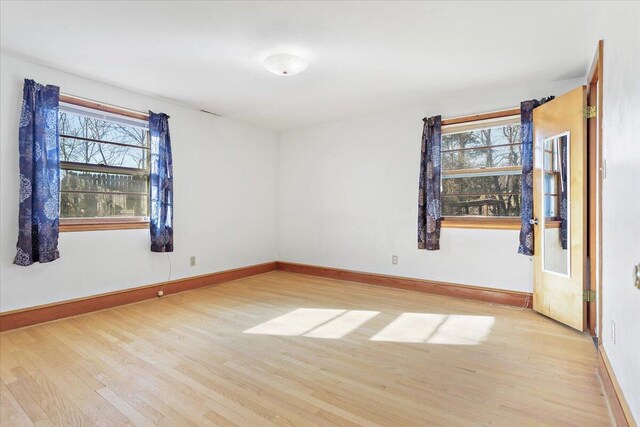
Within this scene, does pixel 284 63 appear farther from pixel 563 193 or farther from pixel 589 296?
pixel 589 296

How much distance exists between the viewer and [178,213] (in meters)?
4.15

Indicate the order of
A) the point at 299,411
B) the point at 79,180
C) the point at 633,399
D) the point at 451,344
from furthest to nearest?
the point at 79,180 < the point at 451,344 < the point at 299,411 < the point at 633,399

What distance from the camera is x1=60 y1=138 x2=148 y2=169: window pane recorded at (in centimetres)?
324

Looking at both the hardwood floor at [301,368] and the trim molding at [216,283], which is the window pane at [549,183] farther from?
the hardwood floor at [301,368]

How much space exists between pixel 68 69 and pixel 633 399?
15.5 feet

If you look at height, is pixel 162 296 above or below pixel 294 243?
below

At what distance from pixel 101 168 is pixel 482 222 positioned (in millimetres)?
4351

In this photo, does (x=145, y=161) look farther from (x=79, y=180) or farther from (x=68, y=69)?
(x=68, y=69)

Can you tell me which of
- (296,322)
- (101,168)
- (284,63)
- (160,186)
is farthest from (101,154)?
(296,322)

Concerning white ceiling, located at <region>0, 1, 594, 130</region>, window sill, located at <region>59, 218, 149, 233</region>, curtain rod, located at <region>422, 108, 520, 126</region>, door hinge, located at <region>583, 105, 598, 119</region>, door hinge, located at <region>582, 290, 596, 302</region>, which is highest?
white ceiling, located at <region>0, 1, 594, 130</region>

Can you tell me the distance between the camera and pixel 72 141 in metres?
3.27

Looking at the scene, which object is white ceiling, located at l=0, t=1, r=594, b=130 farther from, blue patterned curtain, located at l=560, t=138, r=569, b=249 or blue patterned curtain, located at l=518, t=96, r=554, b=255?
blue patterned curtain, located at l=560, t=138, r=569, b=249

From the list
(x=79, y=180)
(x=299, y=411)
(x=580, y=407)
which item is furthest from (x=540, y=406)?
(x=79, y=180)

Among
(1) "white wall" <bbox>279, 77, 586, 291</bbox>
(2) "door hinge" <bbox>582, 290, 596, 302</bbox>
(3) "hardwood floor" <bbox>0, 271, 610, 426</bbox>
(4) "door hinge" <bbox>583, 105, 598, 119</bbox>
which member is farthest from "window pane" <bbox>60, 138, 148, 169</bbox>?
(2) "door hinge" <bbox>582, 290, 596, 302</bbox>
